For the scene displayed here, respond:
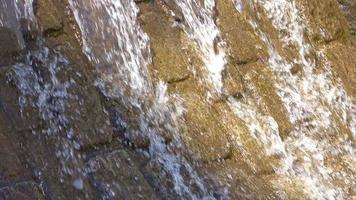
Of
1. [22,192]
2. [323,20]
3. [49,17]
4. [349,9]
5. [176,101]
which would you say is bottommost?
[22,192]

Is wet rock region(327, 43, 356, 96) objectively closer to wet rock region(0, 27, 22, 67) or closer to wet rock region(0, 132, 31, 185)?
wet rock region(0, 27, 22, 67)

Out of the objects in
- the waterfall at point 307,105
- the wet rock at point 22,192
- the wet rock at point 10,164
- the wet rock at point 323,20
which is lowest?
the wet rock at point 22,192

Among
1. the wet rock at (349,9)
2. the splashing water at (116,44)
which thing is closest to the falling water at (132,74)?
the splashing water at (116,44)

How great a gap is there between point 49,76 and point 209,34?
96 cm

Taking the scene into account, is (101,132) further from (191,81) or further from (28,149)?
(191,81)

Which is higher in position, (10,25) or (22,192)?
(10,25)

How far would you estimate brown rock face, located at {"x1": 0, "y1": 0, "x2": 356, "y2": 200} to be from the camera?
292 centimetres

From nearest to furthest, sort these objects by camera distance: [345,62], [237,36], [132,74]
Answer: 1. [132,74]
2. [237,36]
3. [345,62]

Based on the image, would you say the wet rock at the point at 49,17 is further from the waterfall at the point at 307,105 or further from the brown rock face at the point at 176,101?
the waterfall at the point at 307,105

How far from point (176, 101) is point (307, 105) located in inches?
32.8

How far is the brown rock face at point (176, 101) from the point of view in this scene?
2.92 m

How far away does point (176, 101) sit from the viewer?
11.3ft

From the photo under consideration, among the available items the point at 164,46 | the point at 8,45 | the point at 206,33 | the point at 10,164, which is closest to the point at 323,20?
the point at 206,33

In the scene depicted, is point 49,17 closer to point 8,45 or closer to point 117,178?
point 8,45
